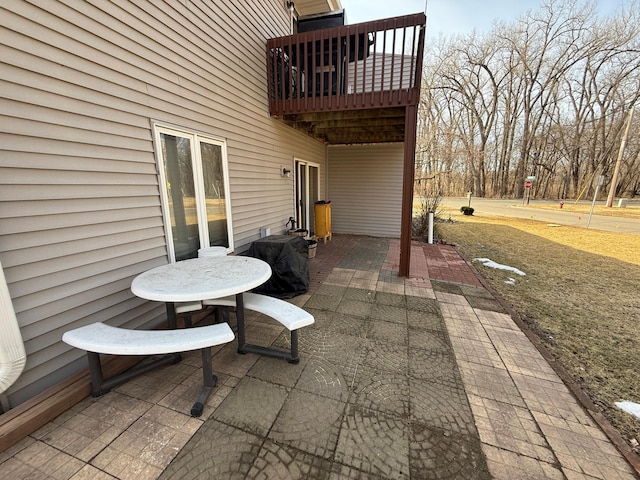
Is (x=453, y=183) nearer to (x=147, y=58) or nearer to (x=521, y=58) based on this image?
(x=521, y=58)

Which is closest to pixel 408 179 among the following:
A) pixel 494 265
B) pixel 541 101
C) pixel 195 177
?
pixel 494 265

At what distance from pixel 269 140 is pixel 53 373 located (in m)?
4.05

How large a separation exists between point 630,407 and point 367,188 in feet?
21.5

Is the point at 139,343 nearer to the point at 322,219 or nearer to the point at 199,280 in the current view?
the point at 199,280

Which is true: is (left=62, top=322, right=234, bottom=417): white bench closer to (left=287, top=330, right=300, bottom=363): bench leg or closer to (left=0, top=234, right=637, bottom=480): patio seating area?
(left=0, top=234, right=637, bottom=480): patio seating area

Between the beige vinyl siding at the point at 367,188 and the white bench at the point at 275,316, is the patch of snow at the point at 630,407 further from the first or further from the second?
the beige vinyl siding at the point at 367,188

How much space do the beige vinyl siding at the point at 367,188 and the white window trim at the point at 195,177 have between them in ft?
16.1

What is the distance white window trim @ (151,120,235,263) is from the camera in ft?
8.21

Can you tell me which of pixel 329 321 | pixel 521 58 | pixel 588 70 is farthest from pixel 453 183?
pixel 329 321

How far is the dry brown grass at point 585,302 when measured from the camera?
217 cm

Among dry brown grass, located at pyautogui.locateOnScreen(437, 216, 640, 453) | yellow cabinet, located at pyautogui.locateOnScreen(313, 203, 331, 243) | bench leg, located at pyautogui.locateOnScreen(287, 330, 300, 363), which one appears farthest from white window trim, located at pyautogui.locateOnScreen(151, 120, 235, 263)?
dry brown grass, located at pyautogui.locateOnScreen(437, 216, 640, 453)

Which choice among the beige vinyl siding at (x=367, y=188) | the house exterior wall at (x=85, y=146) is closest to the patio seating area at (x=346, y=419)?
the house exterior wall at (x=85, y=146)

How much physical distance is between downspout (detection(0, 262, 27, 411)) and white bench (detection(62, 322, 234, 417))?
21cm

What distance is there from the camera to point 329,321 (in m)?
2.98
